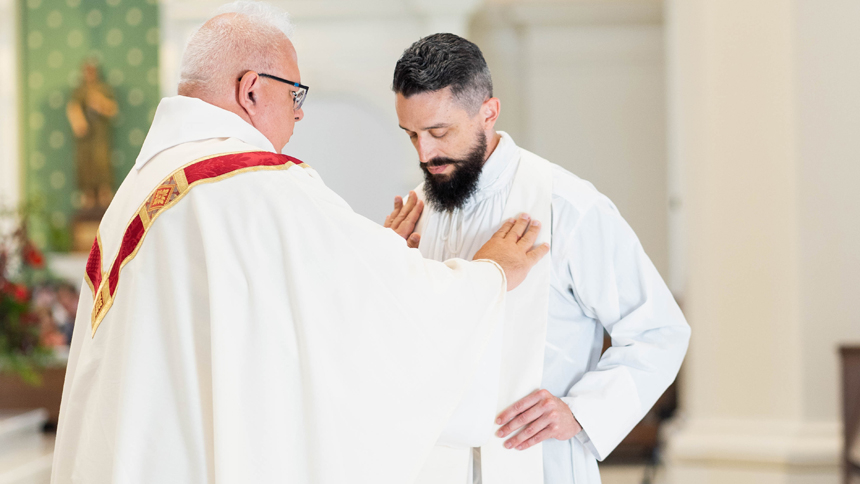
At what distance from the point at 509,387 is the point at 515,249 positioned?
13.3 inches

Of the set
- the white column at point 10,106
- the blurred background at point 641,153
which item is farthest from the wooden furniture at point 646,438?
the white column at point 10,106

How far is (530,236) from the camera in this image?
75.3 inches

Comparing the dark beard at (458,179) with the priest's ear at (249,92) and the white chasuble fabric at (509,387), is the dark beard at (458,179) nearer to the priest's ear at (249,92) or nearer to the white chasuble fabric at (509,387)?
the white chasuble fabric at (509,387)

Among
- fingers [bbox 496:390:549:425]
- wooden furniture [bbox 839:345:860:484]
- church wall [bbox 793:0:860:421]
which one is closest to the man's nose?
fingers [bbox 496:390:549:425]

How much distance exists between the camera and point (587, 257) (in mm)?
1949

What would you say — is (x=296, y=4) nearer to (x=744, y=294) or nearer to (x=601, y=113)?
(x=601, y=113)

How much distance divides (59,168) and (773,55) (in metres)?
9.35

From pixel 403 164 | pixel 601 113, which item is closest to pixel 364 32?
pixel 403 164

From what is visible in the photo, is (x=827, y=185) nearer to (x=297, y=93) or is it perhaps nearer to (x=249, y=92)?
(x=297, y=93)

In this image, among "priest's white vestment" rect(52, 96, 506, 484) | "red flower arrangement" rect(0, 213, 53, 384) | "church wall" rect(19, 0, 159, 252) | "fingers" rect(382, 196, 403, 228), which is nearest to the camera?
"priest's white vestment" rect(52, 96, 506, 484)

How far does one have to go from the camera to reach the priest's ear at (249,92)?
5.89 feet

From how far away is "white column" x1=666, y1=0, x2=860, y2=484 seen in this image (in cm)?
343

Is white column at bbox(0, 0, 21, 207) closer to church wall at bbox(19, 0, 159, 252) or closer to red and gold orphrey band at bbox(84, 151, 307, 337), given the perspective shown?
church wall at bbox(19, 0, 159, 252)

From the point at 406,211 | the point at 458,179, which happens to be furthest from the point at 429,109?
the point at 406,211
